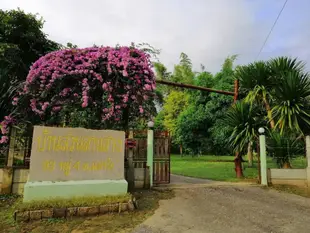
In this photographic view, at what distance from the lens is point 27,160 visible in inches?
231

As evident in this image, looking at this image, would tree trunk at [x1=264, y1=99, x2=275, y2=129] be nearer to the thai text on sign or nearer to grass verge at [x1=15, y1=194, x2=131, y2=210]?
the thai text on sign

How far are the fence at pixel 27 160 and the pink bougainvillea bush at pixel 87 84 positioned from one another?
1.96 ft

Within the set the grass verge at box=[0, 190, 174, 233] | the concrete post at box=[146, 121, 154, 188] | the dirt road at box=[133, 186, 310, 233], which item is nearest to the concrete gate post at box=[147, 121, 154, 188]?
the concrete post at box=[146, 121, 154, 188]

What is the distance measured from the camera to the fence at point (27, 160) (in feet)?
18.4

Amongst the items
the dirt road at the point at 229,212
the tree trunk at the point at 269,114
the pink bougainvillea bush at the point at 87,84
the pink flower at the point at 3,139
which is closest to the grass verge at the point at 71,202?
the dirt road at the point at 229,212

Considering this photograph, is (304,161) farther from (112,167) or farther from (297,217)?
(112,167)

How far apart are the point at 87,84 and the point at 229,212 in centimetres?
418

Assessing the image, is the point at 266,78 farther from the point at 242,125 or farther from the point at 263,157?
the point at 263,157

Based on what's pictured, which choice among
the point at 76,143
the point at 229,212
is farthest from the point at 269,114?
the point at 76,143

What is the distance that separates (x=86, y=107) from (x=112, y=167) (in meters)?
1.84

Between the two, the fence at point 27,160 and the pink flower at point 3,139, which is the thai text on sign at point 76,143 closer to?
the fence at point 27,160

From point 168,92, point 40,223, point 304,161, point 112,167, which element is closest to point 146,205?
point 112,167

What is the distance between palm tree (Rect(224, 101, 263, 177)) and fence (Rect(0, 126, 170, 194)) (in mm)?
2714

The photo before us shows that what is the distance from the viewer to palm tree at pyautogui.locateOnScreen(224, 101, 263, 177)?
321 inches
